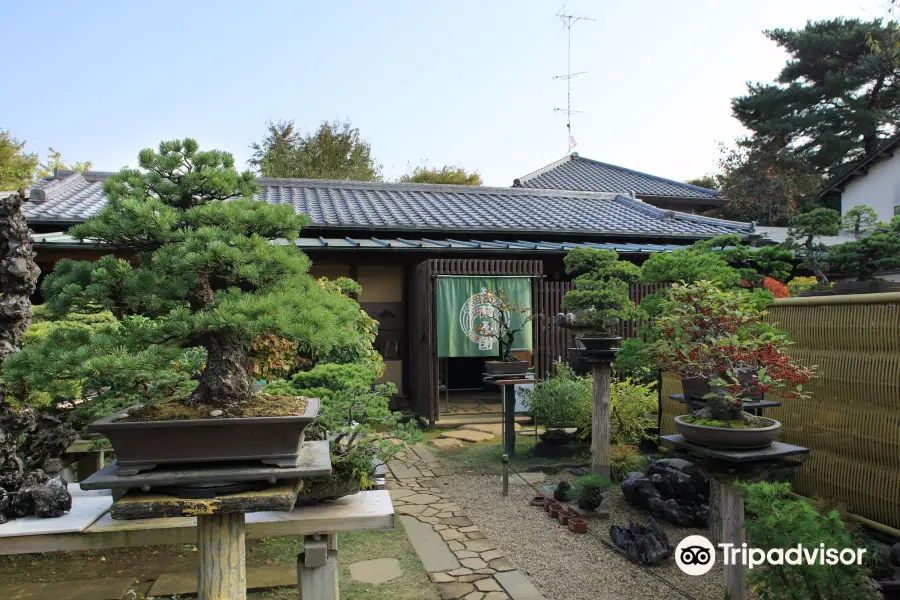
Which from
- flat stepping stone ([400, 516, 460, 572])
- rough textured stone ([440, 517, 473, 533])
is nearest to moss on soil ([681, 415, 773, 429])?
flat stepping stone ([400, 516, 460, 572])

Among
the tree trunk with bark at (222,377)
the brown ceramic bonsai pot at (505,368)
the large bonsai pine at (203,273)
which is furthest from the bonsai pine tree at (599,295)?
the tree trunk with bark at (222,377)

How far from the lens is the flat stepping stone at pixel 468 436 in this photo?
906 cm

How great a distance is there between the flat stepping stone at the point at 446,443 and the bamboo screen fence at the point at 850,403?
4656 mm

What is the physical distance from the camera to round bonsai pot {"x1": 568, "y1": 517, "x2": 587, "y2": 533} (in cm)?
525

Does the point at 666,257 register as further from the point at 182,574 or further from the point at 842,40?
the point at 842,40

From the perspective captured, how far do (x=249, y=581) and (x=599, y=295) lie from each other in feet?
13.9

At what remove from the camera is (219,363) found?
2.54 metres

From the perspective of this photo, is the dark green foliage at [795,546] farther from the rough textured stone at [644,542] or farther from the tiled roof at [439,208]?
the tiled roof at [439,208]

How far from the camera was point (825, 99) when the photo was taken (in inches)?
852

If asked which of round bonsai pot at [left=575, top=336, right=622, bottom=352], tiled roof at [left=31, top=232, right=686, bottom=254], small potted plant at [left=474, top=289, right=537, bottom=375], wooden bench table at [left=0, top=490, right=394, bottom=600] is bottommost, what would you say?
wooden bench table at [left=0, top=490, right=394, bottom=600]

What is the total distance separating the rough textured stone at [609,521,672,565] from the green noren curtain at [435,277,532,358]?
5247mm

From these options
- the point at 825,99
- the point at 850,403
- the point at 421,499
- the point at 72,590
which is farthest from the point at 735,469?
the point at 825,99

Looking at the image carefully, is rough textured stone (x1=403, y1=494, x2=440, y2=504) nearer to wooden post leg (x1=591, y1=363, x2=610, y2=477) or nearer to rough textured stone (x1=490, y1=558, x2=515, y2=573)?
rough textured stone (x1=490, y1=558, x2=515, y2=573)

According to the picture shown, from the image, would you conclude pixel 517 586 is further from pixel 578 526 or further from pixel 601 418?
pixel 601 418
